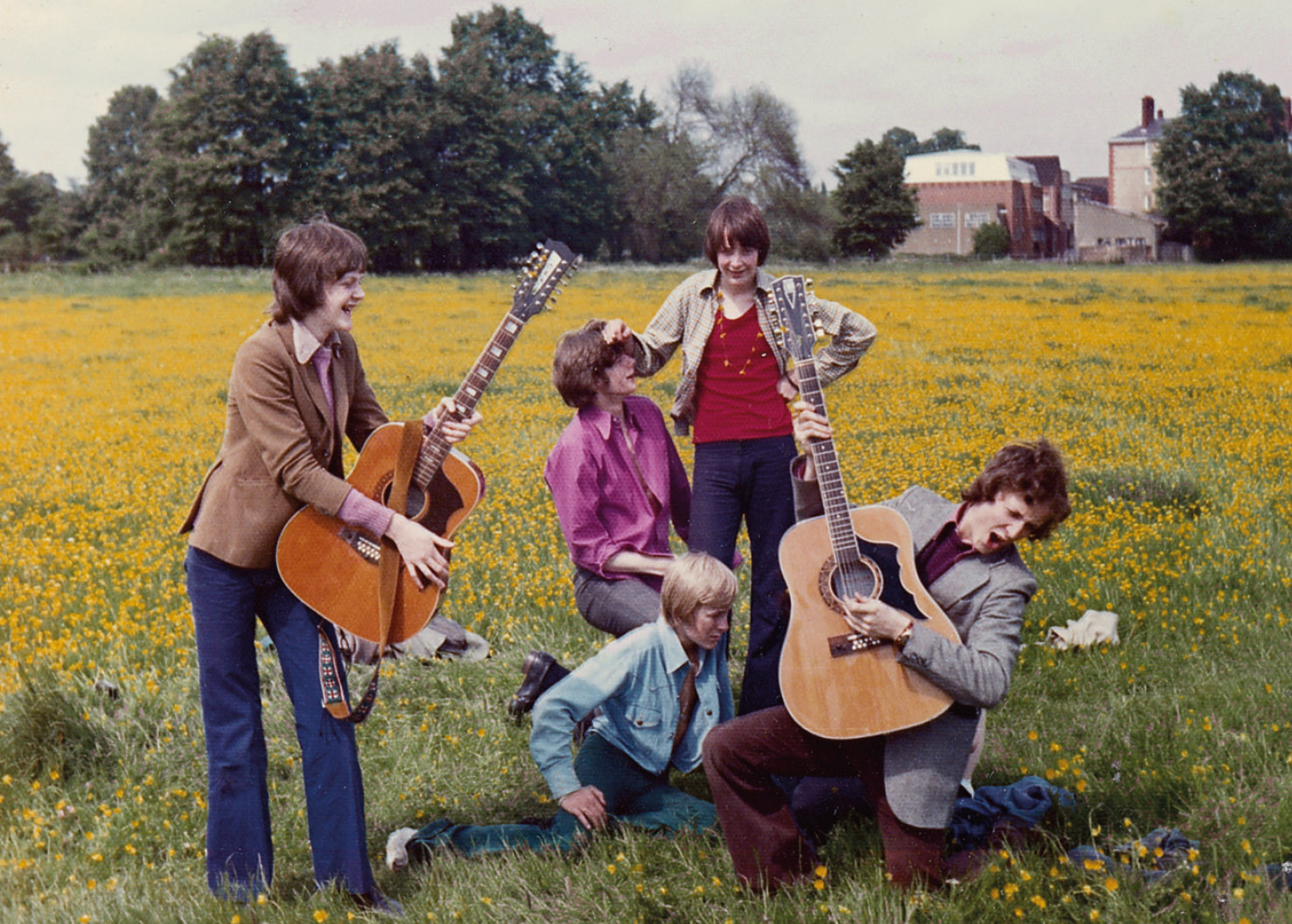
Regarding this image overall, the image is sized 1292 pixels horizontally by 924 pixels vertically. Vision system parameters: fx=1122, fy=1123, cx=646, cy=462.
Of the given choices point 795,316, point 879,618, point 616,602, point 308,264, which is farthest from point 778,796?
point 308,264

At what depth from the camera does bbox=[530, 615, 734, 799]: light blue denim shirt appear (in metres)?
3.76

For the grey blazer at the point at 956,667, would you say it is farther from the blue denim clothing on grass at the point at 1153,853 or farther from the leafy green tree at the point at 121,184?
the leafy green tree at the point at 121,184

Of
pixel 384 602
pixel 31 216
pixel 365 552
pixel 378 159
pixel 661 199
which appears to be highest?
pixel 378 159

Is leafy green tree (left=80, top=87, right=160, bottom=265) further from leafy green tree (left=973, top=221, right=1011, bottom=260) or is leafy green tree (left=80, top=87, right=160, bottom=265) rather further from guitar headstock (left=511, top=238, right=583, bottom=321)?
guitar headstock (left=511, top=238, right=583, bottom=321)

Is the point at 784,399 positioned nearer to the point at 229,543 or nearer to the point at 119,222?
the point at 229,543

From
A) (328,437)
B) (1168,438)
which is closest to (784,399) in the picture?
(328,437)

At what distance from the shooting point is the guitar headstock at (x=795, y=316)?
3.84m

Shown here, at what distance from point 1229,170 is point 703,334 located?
54.1 m

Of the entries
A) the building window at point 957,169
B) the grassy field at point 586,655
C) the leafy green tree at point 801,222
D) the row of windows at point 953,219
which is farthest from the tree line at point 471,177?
the grassy field at point 586,655

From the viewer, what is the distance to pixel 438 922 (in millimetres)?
3424

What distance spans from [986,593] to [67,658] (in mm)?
4825

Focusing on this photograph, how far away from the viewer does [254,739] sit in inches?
142

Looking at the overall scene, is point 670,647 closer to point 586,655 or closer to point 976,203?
point 586,655

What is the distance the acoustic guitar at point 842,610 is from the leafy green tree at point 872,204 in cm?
4066
